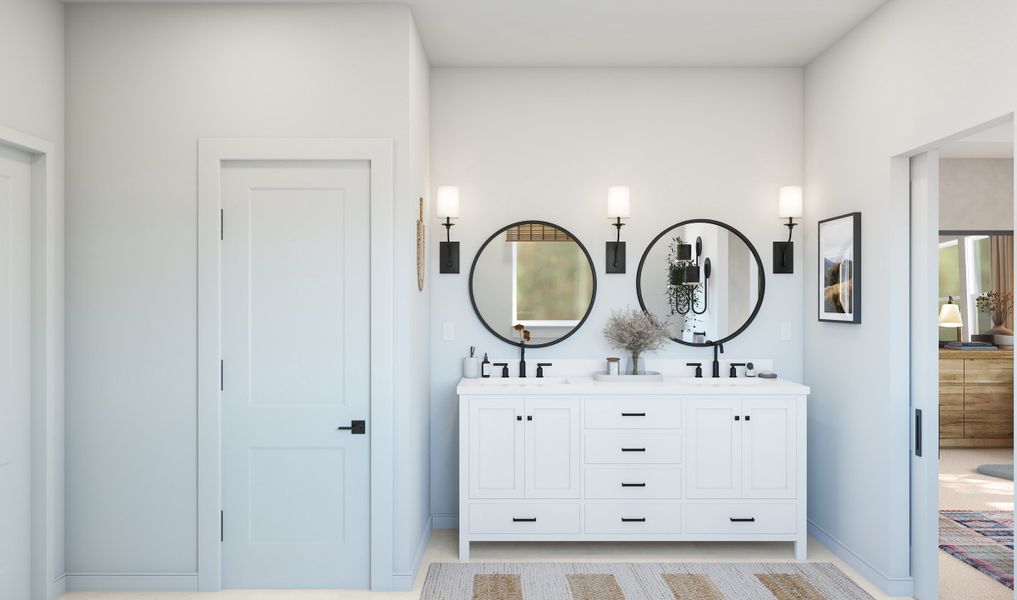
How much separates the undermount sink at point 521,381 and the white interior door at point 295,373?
33.1 inches

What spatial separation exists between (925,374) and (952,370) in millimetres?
3773

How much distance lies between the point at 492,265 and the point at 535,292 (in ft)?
0.99

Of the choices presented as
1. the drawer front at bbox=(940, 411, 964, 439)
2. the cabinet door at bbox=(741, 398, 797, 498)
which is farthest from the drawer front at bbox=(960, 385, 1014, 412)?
the cabinet door at bbox=(741, 398, 797, 498)

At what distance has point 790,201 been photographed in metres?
3.97

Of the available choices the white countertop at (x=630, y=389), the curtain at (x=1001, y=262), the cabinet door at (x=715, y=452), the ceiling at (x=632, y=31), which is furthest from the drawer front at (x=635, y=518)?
the curtain at (x=1001, y=262)

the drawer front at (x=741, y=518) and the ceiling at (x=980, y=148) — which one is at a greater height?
the ceiling at (x=980, y=148)

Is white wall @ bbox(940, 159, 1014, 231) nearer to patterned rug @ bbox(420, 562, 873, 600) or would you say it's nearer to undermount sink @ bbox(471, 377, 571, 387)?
patterned rug @ bbox(420, 562, 873, 600)

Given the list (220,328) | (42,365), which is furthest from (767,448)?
(42,365)

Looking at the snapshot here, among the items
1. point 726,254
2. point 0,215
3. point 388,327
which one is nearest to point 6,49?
point 0,215

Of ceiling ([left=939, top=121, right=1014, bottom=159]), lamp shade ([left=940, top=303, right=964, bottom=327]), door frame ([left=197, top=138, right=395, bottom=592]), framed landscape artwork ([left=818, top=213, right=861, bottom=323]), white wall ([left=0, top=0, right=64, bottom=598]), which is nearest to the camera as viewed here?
white wall ([left=0, top=0, right=64, bottom=598])

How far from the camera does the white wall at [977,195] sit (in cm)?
609

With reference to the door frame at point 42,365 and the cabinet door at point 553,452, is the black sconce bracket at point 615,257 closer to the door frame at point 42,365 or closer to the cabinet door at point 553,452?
the cabinet door at point 553,452

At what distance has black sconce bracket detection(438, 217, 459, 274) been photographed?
4.05m

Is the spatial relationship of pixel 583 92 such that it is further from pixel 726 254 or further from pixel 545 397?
pixel 545 397
